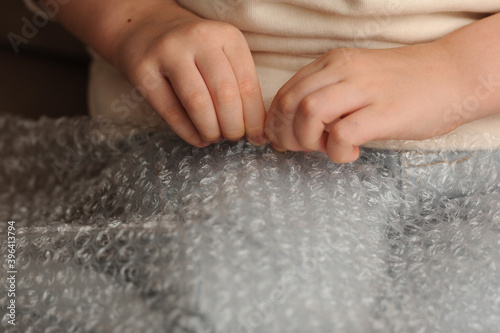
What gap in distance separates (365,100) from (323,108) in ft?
0.11

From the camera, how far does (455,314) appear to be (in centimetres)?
32

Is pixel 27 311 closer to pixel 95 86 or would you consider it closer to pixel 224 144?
pixel 224 144

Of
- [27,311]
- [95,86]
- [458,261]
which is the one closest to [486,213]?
[458,261]

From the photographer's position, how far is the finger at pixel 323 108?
36cm

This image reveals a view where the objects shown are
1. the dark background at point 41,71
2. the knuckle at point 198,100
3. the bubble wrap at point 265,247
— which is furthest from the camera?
the dark background at point 41,71

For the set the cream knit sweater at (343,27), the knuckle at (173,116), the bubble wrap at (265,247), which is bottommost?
the bubble wrap at (265,247)

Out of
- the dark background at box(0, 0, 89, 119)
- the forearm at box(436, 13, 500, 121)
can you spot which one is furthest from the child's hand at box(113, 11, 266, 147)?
the dark background at box(0, 0, 89, 119)

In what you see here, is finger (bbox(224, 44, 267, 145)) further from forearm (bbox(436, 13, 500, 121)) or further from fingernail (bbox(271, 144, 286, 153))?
forearm (bbox(436, 13, 500, 121))

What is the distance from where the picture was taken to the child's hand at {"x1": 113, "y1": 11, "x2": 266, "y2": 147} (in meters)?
0.40

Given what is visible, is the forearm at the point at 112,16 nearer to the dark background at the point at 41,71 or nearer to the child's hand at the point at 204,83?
the child's hand at the point at 204,83

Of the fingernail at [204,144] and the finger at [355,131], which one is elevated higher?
the finger at [355,131]

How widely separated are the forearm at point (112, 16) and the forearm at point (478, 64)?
0.22m

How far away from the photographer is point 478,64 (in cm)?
41

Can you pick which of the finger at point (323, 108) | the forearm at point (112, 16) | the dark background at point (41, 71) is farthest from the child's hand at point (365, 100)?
the dark background at point (41, 71)
